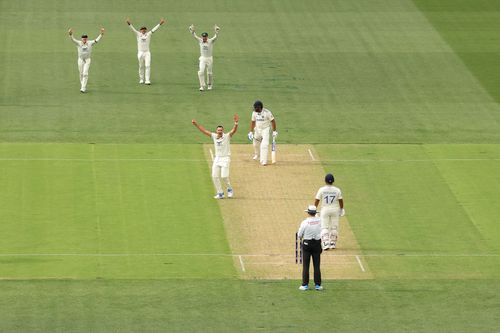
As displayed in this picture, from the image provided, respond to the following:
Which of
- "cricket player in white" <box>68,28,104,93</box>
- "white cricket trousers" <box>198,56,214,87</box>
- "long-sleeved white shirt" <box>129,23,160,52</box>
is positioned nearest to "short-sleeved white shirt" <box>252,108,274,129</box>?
"white cricket trousers" <box>198,56,214,87</box>

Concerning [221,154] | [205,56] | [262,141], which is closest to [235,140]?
[262,141]

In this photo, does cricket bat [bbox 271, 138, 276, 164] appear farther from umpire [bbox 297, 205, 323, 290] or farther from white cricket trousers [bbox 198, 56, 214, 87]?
umpire [bbox 297, 205, 323, 290]

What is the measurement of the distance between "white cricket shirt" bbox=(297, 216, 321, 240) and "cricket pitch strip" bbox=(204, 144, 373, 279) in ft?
7.67

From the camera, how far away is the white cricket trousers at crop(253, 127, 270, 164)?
171 feet

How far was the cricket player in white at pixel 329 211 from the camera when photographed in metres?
43.8

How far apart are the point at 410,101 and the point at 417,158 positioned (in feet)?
26.1

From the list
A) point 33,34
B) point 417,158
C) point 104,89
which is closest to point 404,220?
point 417,158

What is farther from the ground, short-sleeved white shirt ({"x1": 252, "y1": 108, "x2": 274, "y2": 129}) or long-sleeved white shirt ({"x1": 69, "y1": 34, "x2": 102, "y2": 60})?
long-sleeved white shirt ({"x1": 69, "y1": 34, "x2": 102, "y2": 60})

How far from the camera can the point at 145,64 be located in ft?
205

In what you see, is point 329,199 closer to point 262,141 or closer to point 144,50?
point 262,141

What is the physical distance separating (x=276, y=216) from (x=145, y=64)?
16895mm

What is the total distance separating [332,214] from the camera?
44.0 metres

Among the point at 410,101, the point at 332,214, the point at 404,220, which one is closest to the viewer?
the point at 332,214

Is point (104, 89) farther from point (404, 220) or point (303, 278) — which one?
point (303, 278)
